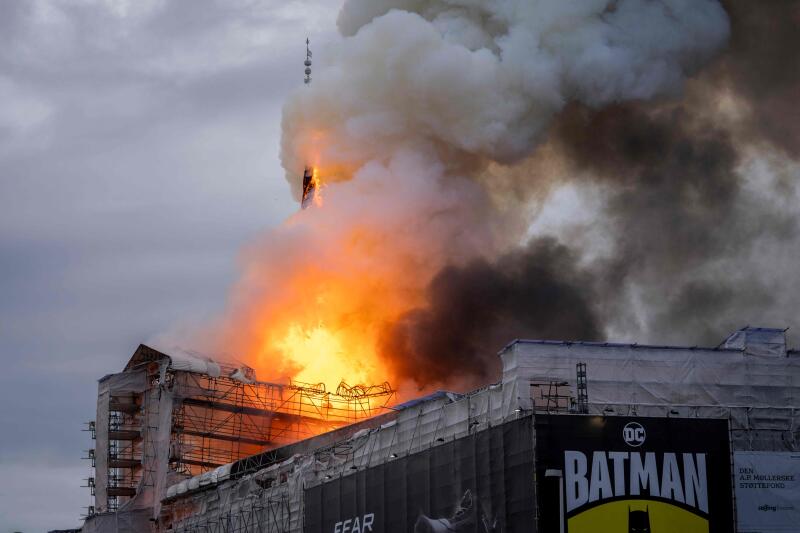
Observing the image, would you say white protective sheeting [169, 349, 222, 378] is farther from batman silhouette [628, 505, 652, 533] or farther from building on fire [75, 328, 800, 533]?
batman silhouette [628, 505, 652, 533]

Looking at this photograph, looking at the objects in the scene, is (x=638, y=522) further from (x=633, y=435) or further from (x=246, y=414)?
(x=246, y=414)

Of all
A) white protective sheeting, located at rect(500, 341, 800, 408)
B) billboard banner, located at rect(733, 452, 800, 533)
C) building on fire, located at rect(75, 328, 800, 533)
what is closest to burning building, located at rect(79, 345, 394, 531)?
building on fire, located at rect(75, 328, 800, 533)

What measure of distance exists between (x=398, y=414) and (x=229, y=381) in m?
36.3

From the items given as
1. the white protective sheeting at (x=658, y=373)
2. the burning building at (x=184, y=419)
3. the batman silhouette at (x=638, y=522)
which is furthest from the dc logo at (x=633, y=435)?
the burning building at (x=184, y=419)

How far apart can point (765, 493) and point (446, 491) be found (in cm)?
1642

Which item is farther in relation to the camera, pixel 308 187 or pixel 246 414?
pixel 308 187

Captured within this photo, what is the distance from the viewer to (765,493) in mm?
71438

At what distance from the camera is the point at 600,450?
229 ft

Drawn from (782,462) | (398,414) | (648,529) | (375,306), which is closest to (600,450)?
(648,529)

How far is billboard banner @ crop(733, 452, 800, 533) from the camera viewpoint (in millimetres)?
71188

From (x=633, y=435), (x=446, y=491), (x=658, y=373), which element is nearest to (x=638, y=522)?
(x=633, y=435)

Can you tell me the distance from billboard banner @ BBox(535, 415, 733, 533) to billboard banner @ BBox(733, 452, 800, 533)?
1.28 m

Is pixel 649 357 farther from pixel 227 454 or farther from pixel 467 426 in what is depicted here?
pixel 227 454

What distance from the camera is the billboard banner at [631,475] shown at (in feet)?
225
